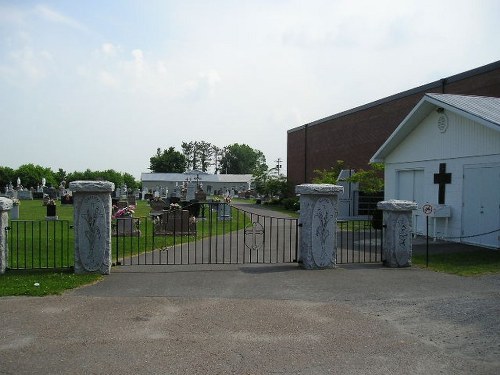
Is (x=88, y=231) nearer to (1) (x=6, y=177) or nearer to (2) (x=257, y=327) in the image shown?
(2) (x=257, y=327)

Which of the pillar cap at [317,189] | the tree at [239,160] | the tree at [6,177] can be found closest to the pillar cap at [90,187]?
the pillar cap at [317,189]

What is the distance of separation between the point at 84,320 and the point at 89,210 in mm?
3487

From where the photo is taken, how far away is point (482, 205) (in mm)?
13883

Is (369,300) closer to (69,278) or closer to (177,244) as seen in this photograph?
(69,278)

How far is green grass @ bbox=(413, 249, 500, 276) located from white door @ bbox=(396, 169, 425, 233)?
3.90 meters

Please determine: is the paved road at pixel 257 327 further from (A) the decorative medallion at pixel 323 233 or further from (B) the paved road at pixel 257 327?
(A) the decorative medallion at pixel 323 233

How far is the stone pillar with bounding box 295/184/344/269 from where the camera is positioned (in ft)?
33.2

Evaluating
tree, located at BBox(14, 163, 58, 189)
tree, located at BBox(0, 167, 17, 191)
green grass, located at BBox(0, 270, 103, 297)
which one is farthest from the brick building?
tree, located at BBox(0, 167, 17, 191)

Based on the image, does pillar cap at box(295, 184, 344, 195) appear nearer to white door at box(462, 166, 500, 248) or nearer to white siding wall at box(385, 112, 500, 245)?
white door at box(462, 166, 500, 248)

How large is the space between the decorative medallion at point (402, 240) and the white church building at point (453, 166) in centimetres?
210

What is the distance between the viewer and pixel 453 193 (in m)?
15.1

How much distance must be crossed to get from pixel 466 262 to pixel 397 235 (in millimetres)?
2071

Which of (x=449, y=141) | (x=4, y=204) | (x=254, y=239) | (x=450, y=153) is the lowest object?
(x=254, y=239)

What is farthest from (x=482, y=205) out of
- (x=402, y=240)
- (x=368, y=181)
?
(x=368, y=181)
